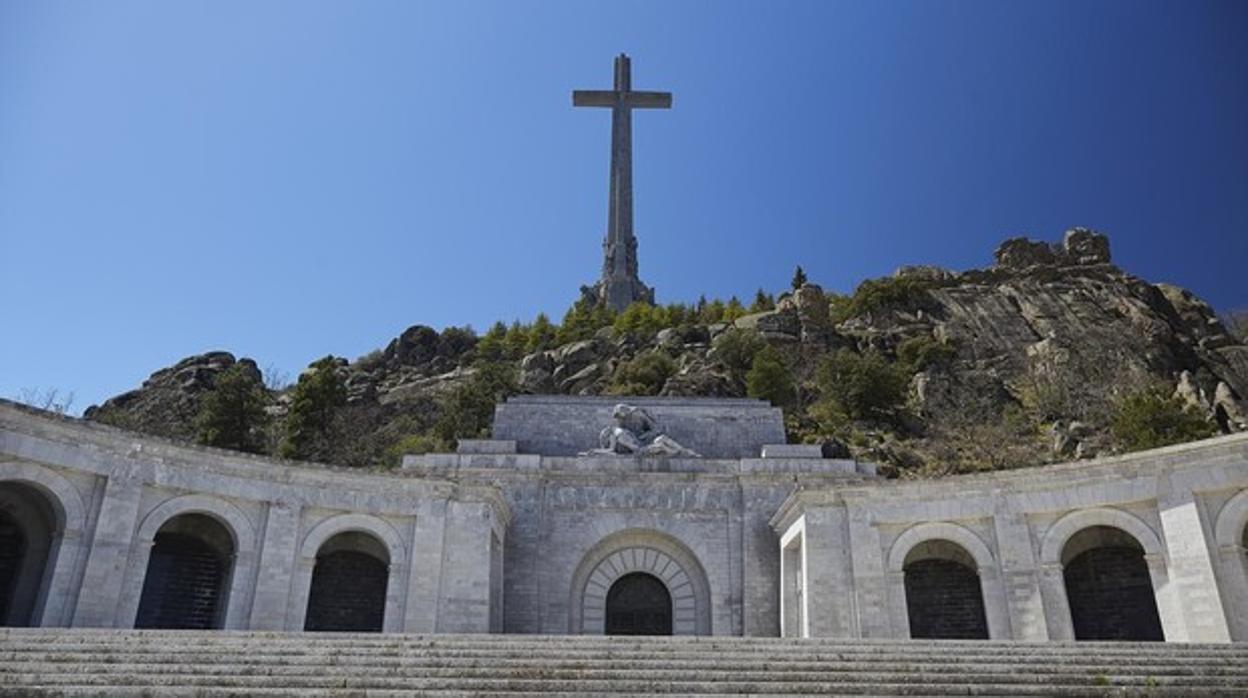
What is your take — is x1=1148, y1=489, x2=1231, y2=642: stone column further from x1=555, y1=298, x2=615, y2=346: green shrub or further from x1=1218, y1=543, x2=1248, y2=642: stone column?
x1=555, y1=298, x2=615, y2=346: green shrub

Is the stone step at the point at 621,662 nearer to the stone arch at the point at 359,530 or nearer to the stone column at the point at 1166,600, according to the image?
the stone column at the point at 1166,600

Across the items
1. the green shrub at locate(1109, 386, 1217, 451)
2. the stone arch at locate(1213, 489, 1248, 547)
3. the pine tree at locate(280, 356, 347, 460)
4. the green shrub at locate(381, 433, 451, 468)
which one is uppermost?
the pine tree at locate(280, 356, 347, 460)

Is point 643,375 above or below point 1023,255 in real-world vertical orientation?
below

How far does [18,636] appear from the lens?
14844 millimetres

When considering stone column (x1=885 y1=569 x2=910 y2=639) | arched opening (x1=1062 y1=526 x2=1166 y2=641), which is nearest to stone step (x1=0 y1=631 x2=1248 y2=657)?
stone column (x1=885 y1=569 x2=910 y2=639)

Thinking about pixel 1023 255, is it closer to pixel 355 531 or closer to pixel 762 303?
pixel 762 303

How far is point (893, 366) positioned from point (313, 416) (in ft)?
116

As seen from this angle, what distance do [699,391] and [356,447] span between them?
20163 millimetres

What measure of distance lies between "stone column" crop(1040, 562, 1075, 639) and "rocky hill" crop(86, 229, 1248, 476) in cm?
2221

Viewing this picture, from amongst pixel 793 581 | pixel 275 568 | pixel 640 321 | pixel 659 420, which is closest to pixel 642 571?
pixel 793 581

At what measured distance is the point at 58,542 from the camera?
20.7 metres

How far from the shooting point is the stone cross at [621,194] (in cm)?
7056

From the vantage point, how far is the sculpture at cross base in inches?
1121

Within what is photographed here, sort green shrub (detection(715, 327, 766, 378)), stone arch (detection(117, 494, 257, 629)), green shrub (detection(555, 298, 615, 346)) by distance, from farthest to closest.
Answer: green shrub (detection(555, 298, 615, 346)) → green shrub (detection(715, 327, 766, 378)) → stone arch (detection(117, 494, 257, 629))
